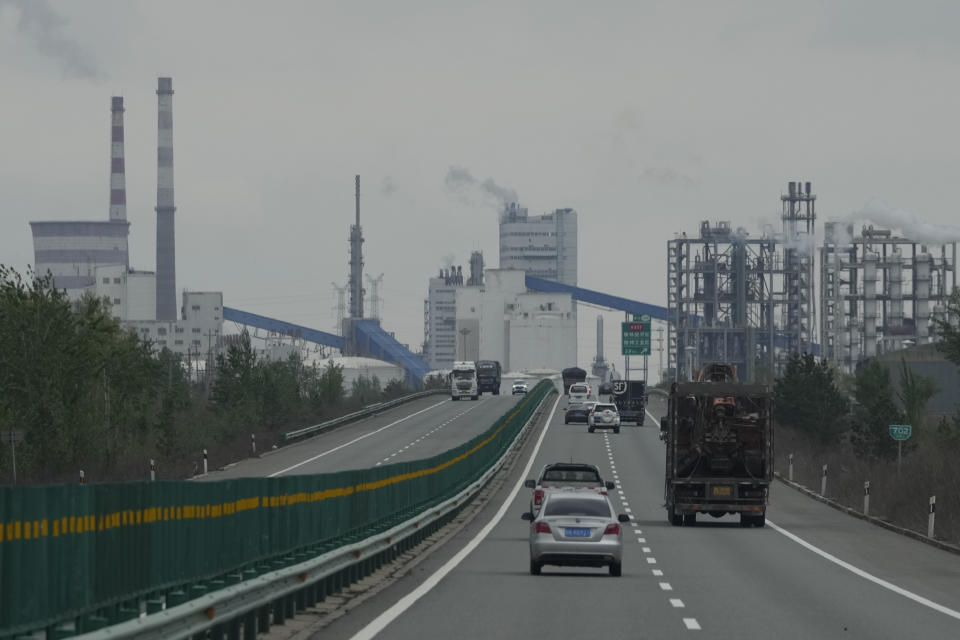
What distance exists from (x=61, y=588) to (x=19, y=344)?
60.1 m

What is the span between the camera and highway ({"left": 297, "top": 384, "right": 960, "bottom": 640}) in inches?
757

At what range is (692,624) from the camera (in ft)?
64.4

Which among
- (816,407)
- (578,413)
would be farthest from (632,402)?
(816,407)

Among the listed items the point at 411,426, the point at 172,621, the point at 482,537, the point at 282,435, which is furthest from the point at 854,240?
the point at 172,621

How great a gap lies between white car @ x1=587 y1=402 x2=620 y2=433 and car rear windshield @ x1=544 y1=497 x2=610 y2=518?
64738mm

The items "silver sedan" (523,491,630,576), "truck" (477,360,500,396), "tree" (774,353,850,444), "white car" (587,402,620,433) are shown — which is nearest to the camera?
"silver sedan" (523,491,630,576)

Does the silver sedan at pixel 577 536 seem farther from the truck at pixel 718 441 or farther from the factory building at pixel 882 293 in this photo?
the factory building at pixel 882 293

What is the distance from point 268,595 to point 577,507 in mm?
10851

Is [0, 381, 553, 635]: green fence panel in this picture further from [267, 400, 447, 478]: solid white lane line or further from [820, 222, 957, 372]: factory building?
[820, 222, 957, 372]: factory building

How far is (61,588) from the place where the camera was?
492 inches

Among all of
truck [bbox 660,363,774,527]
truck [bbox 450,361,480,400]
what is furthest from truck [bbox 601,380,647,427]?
truck [bbox 660,363,774,527]

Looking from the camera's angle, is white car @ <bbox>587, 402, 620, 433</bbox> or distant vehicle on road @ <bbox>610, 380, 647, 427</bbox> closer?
white car @ <bbox>587, 402, 620, 433</bbox>

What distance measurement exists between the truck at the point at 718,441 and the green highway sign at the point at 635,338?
383ft

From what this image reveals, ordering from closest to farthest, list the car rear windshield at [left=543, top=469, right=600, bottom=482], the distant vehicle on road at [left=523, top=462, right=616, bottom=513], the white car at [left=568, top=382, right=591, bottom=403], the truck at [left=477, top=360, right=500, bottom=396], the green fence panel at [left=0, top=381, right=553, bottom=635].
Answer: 1. the green fence panel at [left=0, top=381, right=553, bottom=635]
2. the distant vehicle on road at [left=523, top=462, right=616, bottom=513]
3. the car rear windshield at [left=543, top=469, right=600, bottom=482]
4. the white car at [left=568, top=382, right=591, bottom=403]
5. the truck at [left=477, top=360, right=500, bottom=396]
